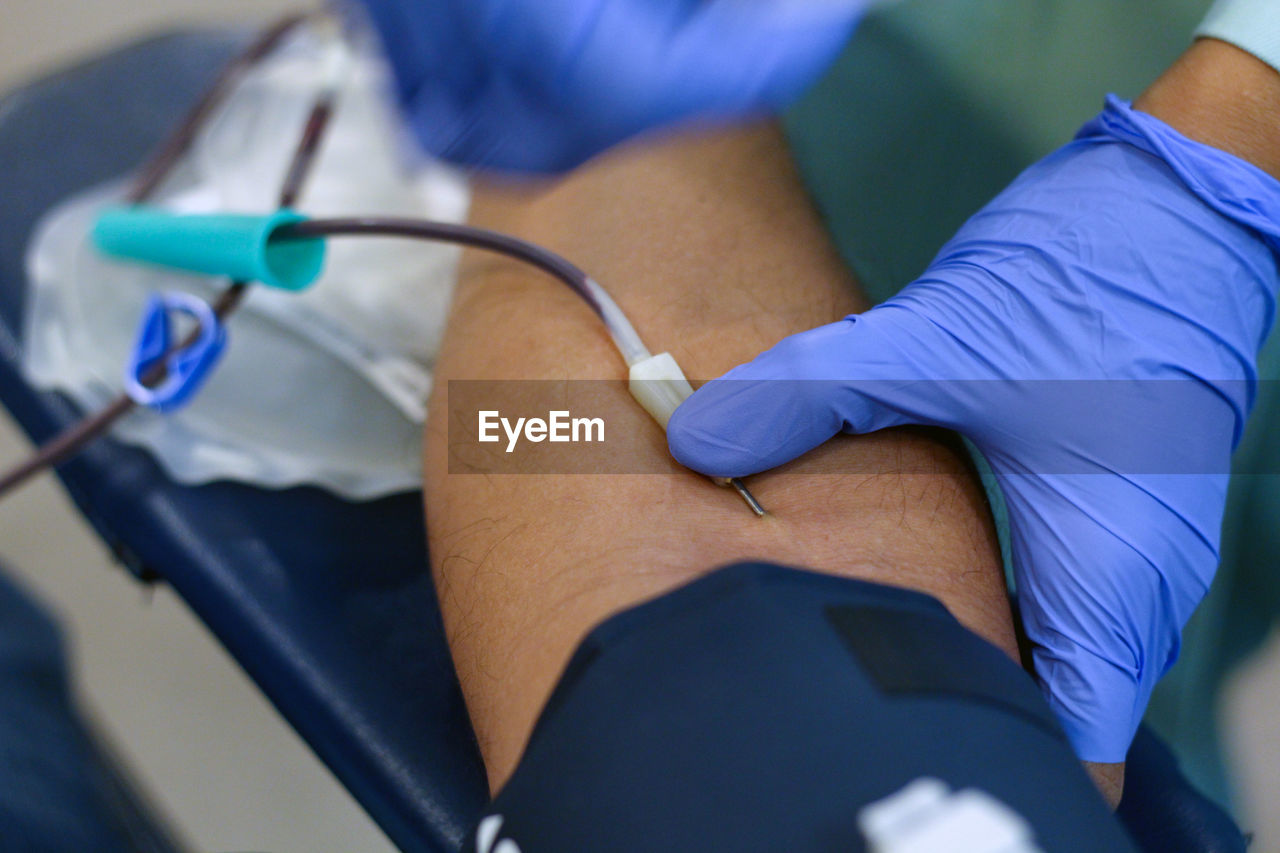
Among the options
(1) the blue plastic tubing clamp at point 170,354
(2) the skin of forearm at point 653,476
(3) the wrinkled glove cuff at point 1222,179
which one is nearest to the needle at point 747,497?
(2) the skin of forearm at point 653,476

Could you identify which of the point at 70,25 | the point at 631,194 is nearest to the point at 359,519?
the point at 631,194

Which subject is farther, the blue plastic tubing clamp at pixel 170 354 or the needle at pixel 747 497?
the blue plastic tubing clamp at pixel 170 354

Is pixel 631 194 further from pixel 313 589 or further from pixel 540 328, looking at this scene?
pixel 313 589

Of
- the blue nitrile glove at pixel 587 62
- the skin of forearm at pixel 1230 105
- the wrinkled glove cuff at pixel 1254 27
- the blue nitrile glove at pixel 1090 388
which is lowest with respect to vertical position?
the blue nitrile glove at pixel 1090 388

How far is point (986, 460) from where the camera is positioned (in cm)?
69

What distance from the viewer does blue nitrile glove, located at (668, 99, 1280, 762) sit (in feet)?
2.07

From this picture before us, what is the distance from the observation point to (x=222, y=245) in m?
0.79

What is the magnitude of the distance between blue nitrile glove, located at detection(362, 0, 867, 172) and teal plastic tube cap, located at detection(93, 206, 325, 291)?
0.19 m

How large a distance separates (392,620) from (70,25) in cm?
194

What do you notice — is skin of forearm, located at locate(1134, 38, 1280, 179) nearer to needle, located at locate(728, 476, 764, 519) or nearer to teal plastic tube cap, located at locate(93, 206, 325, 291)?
needle, located at locate(728, 476, 764, 519)

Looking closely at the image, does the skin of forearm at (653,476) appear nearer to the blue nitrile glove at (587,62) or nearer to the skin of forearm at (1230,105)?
the blue nitrile glove at (587,62)

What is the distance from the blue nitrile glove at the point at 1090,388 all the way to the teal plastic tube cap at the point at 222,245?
0.40 m

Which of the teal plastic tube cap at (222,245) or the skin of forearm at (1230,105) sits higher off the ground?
the teal plastic tube cap at (222,245)

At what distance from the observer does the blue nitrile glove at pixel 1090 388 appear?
63cm
